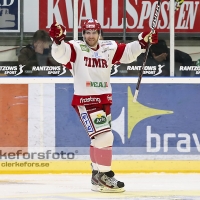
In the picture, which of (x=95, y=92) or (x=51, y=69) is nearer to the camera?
(x=95, y=92)

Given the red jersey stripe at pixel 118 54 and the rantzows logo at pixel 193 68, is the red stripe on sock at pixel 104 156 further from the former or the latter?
the rantzows logo at pixel 193 68

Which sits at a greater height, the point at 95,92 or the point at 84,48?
the point at 84,48

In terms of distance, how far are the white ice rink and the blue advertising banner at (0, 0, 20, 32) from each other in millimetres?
1498

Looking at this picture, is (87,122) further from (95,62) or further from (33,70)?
(33,70)

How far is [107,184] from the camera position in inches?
213

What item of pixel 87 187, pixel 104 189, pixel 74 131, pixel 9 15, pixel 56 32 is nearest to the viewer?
pixel 56 32

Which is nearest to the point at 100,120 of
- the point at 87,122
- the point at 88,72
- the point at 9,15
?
the point at 87,122

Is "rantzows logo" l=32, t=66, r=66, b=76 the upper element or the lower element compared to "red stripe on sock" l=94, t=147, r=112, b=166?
upper

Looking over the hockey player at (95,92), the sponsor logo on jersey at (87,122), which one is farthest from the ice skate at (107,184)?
the sponsor logo on jersey at (87,122)

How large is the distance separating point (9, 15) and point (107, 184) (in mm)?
2461

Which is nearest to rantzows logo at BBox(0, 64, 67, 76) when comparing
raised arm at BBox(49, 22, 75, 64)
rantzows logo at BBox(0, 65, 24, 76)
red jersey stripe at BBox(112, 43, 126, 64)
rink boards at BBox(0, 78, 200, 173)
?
rantzows logo at BBox(0, 65, 24, 76)

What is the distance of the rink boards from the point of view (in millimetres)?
6949

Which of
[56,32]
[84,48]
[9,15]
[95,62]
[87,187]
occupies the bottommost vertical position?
[87,187]

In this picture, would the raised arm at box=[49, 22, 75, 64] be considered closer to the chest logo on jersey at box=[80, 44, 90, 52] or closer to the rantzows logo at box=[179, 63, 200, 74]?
the chest logo on jersey at box=[80, 44, 90, 52]
